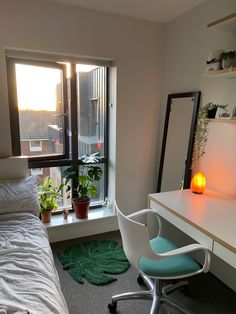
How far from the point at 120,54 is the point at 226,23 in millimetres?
1147

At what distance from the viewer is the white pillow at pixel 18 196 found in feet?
6.42

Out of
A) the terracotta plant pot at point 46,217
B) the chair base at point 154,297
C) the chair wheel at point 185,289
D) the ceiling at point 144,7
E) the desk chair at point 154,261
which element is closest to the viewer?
the desk chair at point 154,261

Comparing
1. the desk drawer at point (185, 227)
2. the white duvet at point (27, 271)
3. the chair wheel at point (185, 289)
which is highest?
the desk drawer at point (185, 227)

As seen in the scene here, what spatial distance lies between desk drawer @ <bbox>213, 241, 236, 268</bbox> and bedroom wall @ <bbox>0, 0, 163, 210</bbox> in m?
1.58

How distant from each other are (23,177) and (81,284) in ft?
3.64

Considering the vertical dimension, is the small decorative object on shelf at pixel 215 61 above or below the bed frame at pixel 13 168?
above

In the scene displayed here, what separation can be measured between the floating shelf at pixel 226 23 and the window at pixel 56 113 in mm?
1334

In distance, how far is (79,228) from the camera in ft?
9.00

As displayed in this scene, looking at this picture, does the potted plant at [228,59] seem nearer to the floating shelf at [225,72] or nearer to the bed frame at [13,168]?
the floating shelf at [225,72]

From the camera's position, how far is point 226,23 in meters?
1.74

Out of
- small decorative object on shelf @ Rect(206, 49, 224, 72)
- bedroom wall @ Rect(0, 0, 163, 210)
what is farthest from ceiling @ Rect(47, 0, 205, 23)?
small decorative object on shelf @ Rect(206, 49, 224, 72)

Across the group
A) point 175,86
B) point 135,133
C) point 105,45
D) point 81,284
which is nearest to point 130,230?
point 81,284

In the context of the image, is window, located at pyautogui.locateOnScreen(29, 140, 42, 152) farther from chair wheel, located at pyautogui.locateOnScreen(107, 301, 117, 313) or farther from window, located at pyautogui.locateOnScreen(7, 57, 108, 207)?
chair wheel, located at pyautogui.locateOnScreen(107, 301, 117, 313)

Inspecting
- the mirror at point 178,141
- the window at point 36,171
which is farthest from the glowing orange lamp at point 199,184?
the window at point 36,171
